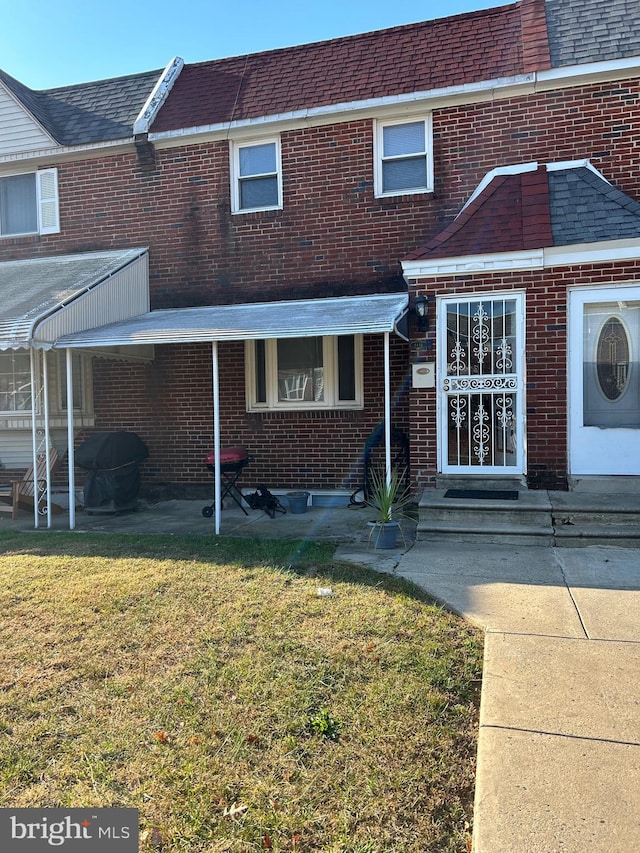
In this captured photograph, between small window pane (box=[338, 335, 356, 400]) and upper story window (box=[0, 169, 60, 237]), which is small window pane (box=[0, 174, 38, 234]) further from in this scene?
small window pane (box=[338, 335, 356, 400])

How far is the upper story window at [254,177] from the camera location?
386 inches

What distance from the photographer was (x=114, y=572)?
231 inches

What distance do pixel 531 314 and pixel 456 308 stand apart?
36.4 inches

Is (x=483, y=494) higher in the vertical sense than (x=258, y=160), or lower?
lower

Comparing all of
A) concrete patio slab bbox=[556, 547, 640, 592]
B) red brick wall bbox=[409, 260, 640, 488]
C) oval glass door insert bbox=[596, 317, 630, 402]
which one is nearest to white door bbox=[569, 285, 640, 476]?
oval glass door insert bbox=[596, 317, 630, 402]

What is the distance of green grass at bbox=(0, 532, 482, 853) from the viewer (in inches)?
101

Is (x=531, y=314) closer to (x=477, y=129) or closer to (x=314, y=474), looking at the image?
(x=477, y=129)

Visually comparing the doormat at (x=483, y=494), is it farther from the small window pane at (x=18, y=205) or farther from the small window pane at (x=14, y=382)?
the small window pane at (x=18, y=205)

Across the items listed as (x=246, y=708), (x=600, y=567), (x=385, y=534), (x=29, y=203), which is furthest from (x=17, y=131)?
(x=600, y=567)

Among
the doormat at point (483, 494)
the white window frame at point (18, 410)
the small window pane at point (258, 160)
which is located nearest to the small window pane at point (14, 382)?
the white window frame at point (18, 410)

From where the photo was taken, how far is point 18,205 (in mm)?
11219

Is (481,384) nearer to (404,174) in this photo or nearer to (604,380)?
(604,380)

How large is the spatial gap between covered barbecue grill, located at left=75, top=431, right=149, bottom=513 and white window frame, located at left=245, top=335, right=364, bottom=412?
214 centimetres

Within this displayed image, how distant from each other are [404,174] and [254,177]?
2.45 m
